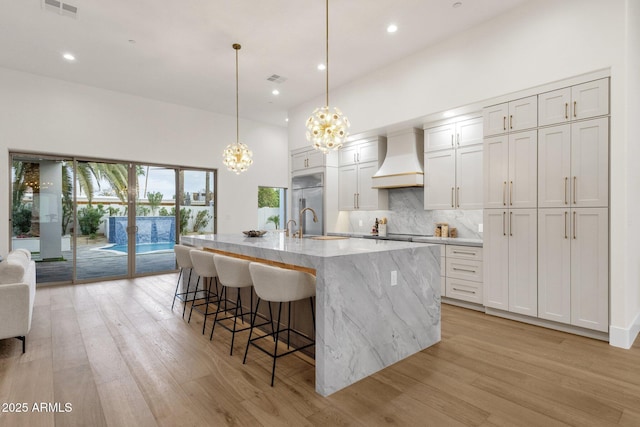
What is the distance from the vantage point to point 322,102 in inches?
243

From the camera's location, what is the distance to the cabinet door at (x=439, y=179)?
4.55 metres

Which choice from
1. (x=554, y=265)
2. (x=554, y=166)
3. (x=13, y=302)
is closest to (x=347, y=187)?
(x=554, y=166)

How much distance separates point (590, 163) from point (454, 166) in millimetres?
1571

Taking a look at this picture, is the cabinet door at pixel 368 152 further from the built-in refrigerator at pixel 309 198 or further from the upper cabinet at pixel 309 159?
the built-in refrigerator at pixel 309 198

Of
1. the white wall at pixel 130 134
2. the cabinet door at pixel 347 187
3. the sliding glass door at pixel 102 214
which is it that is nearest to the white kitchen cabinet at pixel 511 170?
the cabinet door at pixel 347 187

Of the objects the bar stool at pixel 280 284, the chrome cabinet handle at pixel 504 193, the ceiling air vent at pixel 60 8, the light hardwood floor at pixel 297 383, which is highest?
the ceiling air vent at pixel 60 8

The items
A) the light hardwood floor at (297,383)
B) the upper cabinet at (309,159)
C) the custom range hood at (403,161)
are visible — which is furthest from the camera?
the upper cabinet at (309,159)

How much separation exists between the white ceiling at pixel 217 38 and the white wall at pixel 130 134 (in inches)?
14.2

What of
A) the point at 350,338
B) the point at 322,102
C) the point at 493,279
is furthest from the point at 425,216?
the point at 350,338

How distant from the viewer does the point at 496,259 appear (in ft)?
12.7

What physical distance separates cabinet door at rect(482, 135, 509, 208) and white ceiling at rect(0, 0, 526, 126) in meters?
1.48

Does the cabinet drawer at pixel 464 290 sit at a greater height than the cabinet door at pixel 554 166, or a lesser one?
lesser

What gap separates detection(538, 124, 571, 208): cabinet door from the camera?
330 centimetres

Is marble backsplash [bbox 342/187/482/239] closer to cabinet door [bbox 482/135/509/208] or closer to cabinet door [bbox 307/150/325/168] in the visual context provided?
cabinet door [bbox 482/135/509/208]
